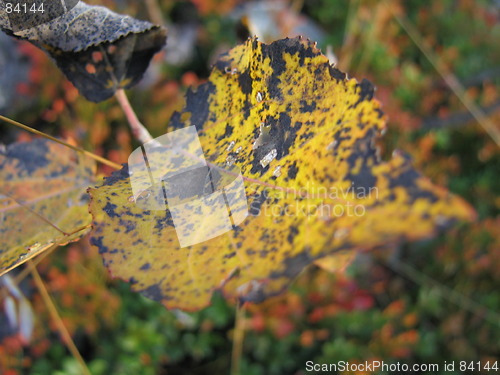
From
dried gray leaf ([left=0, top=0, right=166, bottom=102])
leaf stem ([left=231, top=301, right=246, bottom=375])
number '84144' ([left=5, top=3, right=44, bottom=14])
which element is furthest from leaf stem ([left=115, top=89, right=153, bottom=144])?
leaf stem ([left=231, top=301, right=246, bottom=375])

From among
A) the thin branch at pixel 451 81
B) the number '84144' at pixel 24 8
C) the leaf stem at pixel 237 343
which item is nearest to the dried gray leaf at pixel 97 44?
the number '84144' at pixel 24 8

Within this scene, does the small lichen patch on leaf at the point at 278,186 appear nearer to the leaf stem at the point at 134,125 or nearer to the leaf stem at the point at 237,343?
the leaf stem at the point at 134,125

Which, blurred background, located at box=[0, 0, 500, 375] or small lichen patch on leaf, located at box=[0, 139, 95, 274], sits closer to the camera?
small lichen patch on leaf, located at box=[0, 139, 95, 274]

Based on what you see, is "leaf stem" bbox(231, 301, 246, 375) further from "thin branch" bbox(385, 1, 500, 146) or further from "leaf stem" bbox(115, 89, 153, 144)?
"thin branch" bbox(385, 1, 500, 146)

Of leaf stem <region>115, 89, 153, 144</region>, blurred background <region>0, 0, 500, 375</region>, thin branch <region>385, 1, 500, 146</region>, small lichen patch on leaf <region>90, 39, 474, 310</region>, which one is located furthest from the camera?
thin branch <region>385, 1, 500, 146</region>

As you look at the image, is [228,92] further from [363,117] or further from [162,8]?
[162,8]

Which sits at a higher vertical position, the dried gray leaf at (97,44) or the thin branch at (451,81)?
the thin branch at (451,81)

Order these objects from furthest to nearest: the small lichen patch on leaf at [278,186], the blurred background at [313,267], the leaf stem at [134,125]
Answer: the blurred background at [313,267] < the leaf stem at [134,125] < the small lichen patch on leaf at [278,186]
